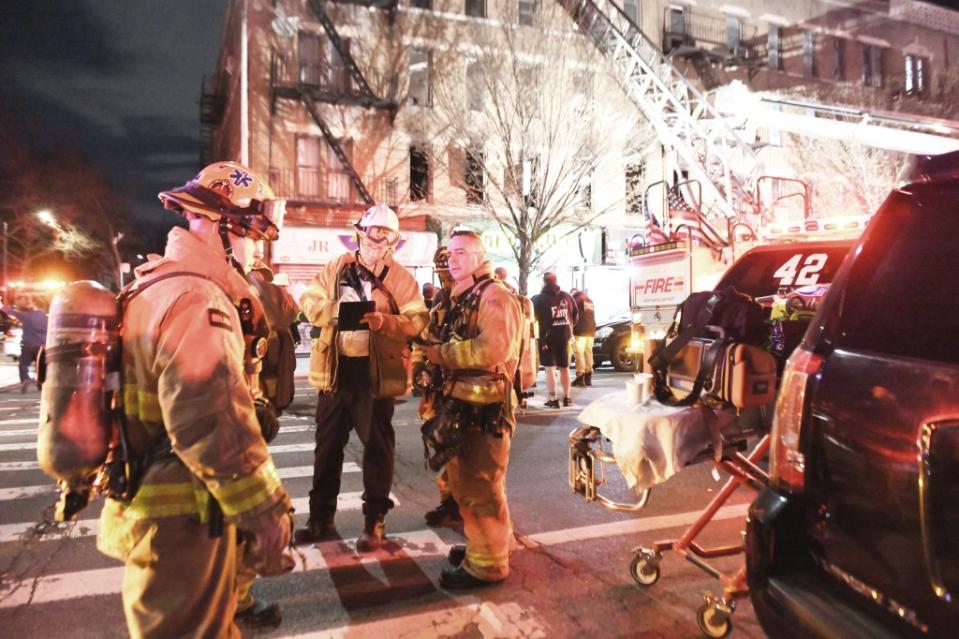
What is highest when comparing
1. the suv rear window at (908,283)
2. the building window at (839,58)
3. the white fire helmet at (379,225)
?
the building window at (839,58)

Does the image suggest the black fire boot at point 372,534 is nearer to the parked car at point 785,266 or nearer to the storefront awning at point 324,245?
the parked car at point 785,266

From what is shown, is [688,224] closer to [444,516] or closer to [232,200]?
[444,516]

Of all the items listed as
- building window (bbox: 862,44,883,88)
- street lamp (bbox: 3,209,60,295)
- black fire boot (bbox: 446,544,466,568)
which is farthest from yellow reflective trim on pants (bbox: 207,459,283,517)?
street lamp (bbox: 3,209,60,295)

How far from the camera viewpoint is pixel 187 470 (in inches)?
73.8

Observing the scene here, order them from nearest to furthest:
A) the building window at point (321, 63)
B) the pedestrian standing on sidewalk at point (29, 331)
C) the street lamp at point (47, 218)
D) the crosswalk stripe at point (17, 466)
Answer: the crosswalk stripe at point (17, 466) → the pedestrian standing on sidewalk at point (29, 331) → the building window at point (321, 63) → the street lamp at point (47, 218)

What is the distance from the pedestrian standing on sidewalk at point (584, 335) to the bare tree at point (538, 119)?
7.44 m

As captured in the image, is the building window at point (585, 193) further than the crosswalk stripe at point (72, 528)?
Yes

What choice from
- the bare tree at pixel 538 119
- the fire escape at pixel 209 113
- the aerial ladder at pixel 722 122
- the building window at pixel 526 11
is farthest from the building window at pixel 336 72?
the fire escape at pixel 209 113

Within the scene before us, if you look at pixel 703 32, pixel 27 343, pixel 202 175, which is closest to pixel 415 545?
pixel 202 175

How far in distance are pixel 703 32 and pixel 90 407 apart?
27025 millimetres

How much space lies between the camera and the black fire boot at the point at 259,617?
9.96ft

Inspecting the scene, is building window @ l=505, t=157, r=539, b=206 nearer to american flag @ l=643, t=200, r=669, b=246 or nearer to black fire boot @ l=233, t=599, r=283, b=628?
american flag @ l=643, t=200, r=669, b=246

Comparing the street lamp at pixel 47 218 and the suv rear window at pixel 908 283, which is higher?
the street lamp at pixel 47 218

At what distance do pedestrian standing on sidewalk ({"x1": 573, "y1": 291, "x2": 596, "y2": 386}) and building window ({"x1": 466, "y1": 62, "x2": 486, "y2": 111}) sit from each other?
10.5m
